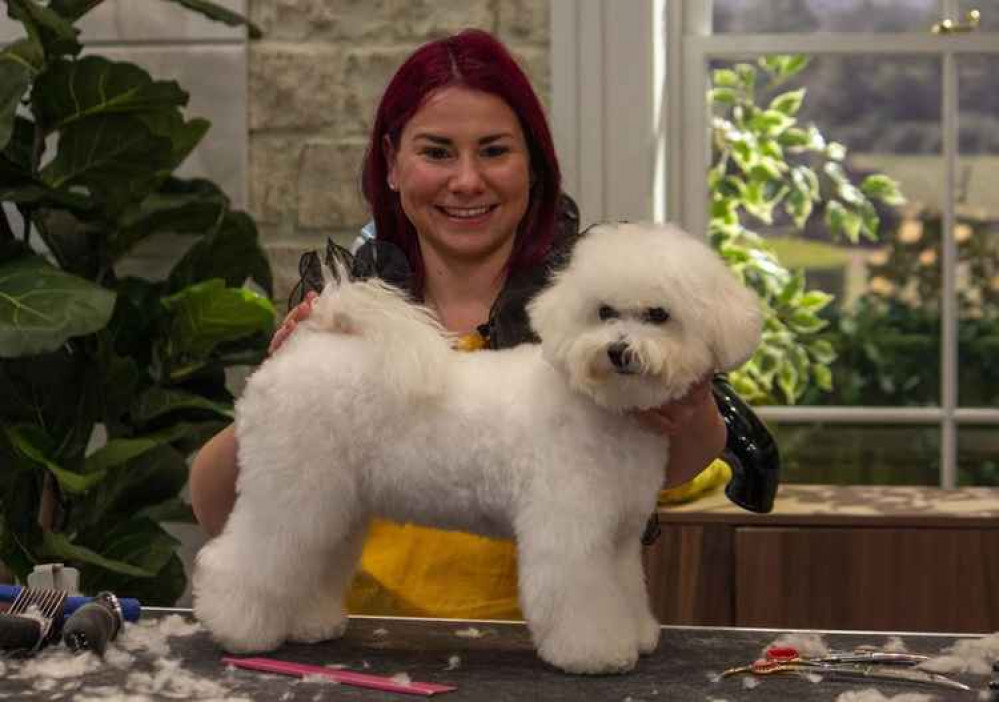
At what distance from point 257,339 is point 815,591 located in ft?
3.39

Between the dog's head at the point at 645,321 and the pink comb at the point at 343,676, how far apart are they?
0.30 metres

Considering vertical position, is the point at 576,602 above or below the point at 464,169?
below

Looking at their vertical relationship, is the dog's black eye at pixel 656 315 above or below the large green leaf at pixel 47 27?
below

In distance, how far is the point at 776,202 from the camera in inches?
120

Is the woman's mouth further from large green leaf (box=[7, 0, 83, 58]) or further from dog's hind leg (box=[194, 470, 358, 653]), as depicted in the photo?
large green leaf (box=[7, 0, 83, 58])

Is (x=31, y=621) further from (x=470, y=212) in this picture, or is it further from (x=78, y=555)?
(x=78, y=555)

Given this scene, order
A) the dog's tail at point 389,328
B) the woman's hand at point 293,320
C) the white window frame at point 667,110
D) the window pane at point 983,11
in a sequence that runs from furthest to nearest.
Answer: the window pane at point 983,11 < the white window frame at point 667,110 < the woman's hand at point 293,320 < the dog's tail at point 389,328

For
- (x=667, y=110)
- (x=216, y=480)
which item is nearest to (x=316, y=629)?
(x=216, y=480)

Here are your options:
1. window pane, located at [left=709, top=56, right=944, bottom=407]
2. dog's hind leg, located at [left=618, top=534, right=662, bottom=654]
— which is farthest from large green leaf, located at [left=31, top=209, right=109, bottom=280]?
dog's hind leg, located at [left=618, top=534, right=662, bottom=654]

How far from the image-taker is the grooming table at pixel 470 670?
1405 mm

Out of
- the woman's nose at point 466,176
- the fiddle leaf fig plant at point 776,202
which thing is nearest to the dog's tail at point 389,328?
the woman's nose at point 466,176

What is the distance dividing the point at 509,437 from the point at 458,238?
432mm

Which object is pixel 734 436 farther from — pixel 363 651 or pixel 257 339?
pixel 257 339

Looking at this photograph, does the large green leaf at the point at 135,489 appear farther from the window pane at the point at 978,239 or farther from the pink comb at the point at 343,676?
the window pane at the point at 978,239
